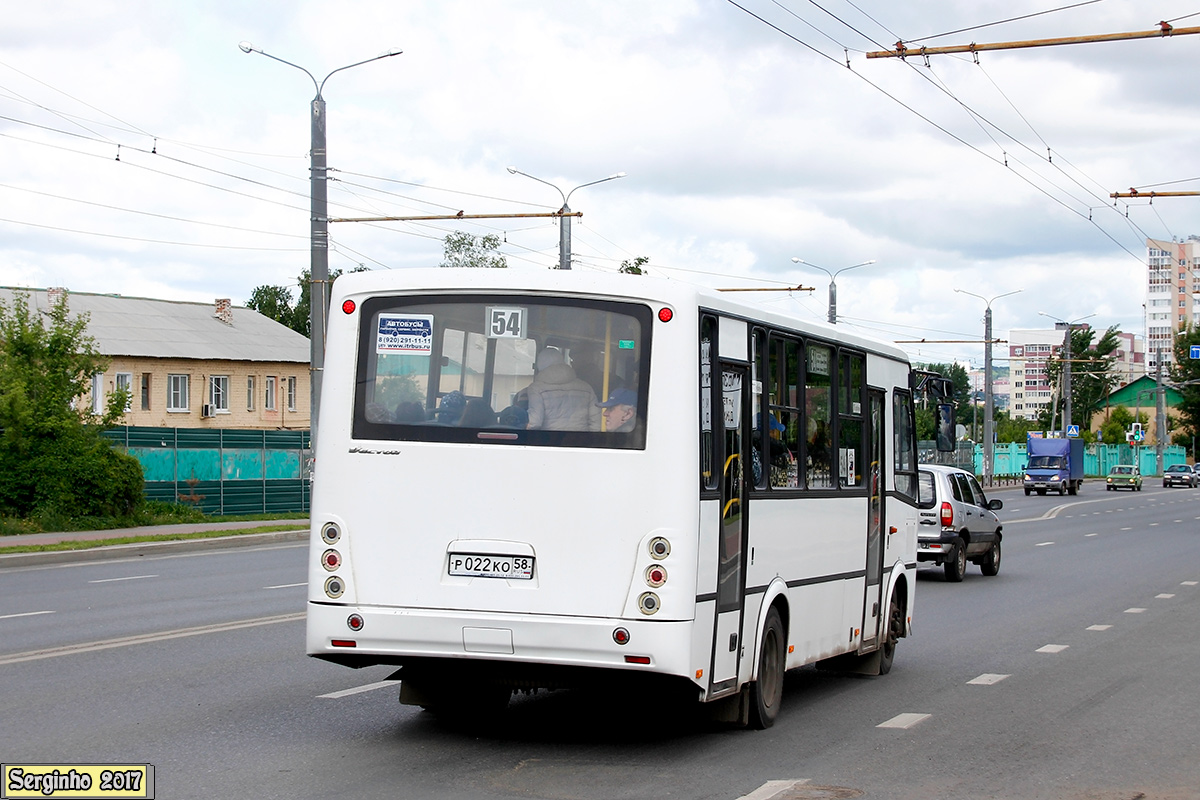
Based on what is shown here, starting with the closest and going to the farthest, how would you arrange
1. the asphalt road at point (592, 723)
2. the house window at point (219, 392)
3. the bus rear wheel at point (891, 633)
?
the asphalt road at point (592, 723) < the bus rear wheel at point (891, 633) < the house window at point (219, 392)

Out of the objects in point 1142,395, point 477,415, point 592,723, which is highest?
point 1142,395

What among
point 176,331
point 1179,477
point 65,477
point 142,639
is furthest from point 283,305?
point 142,639

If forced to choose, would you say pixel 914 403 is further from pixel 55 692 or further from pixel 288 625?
pixel 55 692

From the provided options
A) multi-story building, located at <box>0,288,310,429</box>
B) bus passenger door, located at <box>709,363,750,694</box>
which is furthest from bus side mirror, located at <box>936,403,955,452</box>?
multi-story building, located at <box>0,288,310,429</box>

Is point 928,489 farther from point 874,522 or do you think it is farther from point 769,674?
point 769,674

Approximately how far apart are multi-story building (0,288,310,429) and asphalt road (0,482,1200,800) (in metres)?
47.8

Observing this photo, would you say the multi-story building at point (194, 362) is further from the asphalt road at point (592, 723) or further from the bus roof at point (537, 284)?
the bus roof at point (537, 284)

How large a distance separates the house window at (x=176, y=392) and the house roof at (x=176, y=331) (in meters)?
1.21

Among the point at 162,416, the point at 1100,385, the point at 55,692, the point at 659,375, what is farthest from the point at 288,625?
the point at 1100,385

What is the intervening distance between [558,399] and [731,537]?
127 cm

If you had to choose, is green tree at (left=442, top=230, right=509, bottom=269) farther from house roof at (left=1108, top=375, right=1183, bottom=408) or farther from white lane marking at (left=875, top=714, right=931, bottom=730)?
house roof at (left=1108, top=375, right=1183, bottom=408)

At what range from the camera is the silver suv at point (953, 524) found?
21.1 m

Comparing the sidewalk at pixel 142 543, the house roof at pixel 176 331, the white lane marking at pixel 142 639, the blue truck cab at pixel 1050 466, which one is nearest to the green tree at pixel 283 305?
the house roof at pixel 176 331

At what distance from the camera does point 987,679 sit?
1132cm
